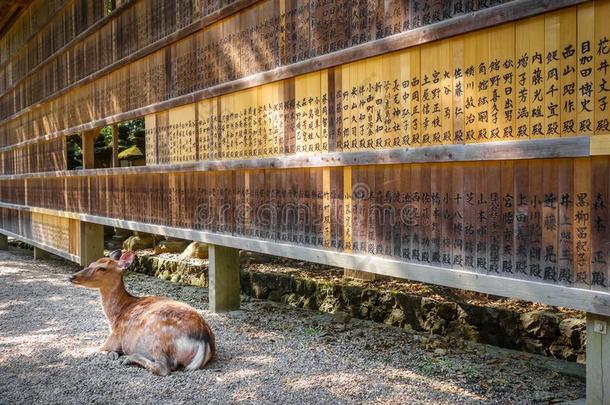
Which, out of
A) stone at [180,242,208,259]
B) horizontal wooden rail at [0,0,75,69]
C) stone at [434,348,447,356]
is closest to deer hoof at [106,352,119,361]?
stone at [434,348,447,356]

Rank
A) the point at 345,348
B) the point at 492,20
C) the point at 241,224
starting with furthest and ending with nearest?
the point at 241,224 → the point at 345,348 → the point at 492,20

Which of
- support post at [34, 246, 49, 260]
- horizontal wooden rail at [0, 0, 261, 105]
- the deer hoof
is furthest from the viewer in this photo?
support post at [34, 246, 49, 260]

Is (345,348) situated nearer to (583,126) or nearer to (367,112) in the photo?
(367,112)

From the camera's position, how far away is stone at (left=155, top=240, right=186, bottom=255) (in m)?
10.7

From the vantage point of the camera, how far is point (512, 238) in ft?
10.7

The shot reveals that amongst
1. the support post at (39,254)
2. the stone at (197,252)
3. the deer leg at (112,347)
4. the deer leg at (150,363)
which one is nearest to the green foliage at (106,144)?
the support post at (39,254)

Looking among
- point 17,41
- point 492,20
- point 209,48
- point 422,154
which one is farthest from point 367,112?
point 17,41

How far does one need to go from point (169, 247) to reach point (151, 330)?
651 centimetres

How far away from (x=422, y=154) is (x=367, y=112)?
694 mm

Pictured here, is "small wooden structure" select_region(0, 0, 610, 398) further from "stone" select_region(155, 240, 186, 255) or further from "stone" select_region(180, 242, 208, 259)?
"stone" select_region(155, 240, 186, 255)

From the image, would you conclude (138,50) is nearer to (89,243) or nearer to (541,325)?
(89,243)

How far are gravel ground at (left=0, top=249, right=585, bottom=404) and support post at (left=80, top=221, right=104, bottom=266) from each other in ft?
8.79

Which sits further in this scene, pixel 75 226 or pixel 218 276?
pixel 75 226

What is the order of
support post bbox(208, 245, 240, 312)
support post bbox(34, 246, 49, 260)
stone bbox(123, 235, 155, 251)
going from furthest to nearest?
1. support post bbox(34, 246, 49, 260)
2. stone bbox(123, 235, 155, 251)
3. support post bbox(208, 245, 240, 312)
